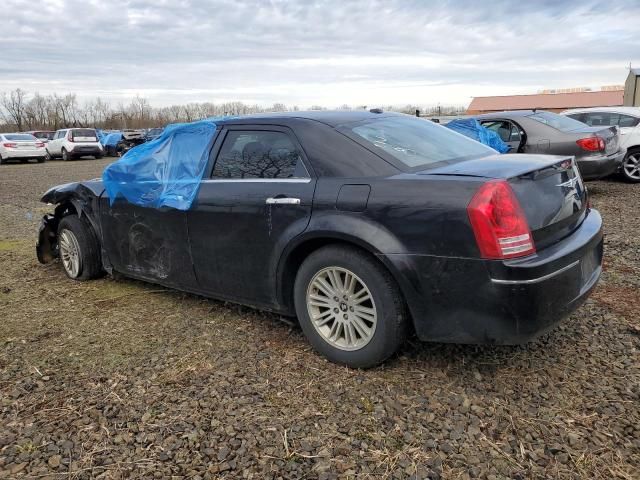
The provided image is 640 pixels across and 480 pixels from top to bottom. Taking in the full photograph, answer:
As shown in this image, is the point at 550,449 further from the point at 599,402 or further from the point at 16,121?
the point at 16,121

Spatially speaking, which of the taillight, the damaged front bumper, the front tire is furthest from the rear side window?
the front tire

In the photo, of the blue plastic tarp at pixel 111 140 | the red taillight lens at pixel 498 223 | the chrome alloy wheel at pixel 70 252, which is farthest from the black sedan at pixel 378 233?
the blue plastic tarp at pixel 111 140

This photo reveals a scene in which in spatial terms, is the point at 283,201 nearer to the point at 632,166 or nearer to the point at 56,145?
the point at 632,166

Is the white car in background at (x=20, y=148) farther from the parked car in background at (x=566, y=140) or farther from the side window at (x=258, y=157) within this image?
the side window at (x=258, y=157)

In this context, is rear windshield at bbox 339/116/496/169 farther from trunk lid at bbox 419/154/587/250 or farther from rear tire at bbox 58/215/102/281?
rear tire at bbox 58/215/102/281

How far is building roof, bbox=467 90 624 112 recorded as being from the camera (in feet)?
218

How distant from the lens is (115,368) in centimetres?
341

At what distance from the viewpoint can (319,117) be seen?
11.8 feet

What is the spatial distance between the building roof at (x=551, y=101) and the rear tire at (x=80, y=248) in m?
66.7

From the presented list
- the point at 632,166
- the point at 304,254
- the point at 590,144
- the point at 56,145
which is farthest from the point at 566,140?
the point at 56,145

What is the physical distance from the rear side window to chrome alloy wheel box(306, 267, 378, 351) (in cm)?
2738

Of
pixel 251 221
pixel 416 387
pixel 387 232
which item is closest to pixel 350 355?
pixel 416 387

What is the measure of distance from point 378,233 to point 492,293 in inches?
26.0

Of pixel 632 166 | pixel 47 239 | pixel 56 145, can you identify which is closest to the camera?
pixel 47 239
